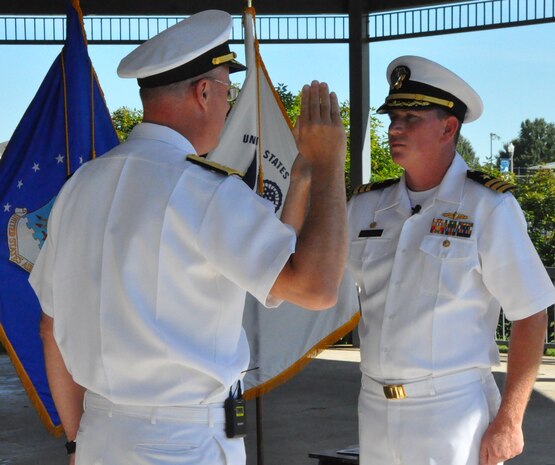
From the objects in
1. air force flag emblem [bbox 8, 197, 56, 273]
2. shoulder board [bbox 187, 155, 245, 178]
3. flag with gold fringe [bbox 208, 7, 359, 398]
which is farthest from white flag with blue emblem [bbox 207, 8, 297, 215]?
shoulder board [bbox 187, 155, 245, 178]

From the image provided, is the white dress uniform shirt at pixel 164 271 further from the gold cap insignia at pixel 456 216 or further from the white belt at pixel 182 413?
the gold cap insignia at pixel 456 216

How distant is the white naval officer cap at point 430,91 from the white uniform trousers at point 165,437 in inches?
57.5

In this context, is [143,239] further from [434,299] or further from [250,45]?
[250,45]

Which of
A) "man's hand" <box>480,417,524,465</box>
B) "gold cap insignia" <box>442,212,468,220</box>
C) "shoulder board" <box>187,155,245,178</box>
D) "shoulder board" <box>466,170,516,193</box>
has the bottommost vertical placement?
"man's hand" <box>480,417,524,465</box>

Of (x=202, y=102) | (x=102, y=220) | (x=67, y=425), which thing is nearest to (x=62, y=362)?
(x=67, y=425)

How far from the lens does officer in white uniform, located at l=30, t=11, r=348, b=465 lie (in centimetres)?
211

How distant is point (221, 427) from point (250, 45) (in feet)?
12.2

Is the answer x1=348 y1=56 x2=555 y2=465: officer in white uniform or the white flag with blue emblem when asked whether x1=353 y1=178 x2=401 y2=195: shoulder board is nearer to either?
x1=348 y1=56 x2=555 y2=465: officer in white uniform

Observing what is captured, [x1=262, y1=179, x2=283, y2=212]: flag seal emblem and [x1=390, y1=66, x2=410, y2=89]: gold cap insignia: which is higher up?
[x1=390, y1=66, x2=410, y2=89]: gold cap insignia

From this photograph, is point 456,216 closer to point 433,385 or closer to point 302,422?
point 433,385

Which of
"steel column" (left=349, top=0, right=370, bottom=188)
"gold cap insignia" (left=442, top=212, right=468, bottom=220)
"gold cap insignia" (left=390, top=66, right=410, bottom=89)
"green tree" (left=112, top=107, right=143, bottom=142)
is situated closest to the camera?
"gold cap insignia" (left=442, top=212, right=468, bottom=220)

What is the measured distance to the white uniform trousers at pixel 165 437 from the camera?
219cm

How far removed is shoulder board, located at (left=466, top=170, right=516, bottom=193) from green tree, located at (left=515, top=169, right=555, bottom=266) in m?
10.4

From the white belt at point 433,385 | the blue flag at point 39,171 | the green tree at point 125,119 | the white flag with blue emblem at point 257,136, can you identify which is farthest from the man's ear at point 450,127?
the green tree at point 125,119
